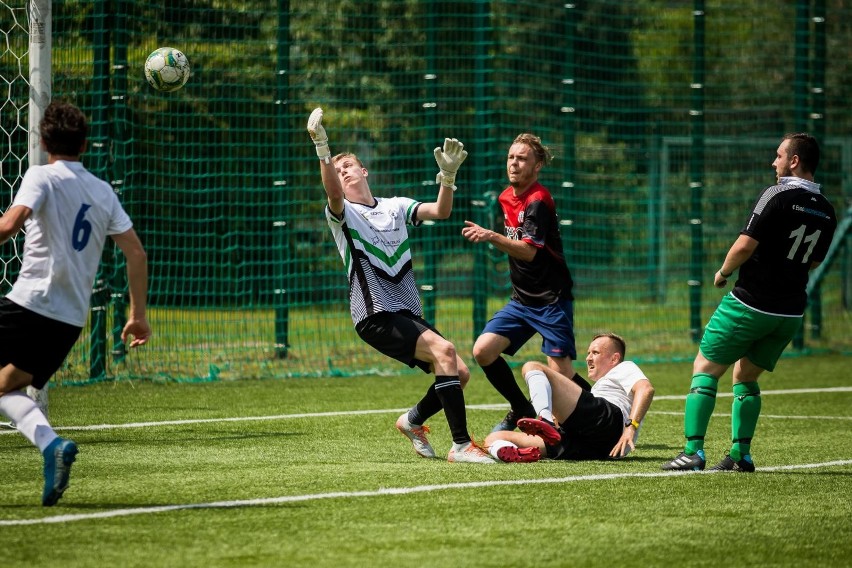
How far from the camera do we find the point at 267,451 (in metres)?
8.29

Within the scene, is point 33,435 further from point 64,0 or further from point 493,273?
point 493,273

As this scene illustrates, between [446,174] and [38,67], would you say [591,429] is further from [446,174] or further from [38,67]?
[38,67]

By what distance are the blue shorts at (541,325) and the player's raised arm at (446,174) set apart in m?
0.81

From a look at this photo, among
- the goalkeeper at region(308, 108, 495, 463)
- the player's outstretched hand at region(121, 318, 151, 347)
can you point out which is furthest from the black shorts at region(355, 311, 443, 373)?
the player's outstretched hand at region(121, 318, 151, 347)

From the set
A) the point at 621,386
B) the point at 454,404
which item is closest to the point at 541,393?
the point at 454,404

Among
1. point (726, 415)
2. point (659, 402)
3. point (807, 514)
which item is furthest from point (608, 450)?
point (659, 402)

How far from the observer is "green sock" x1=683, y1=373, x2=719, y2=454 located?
25.0 feet

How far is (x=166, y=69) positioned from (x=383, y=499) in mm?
4824

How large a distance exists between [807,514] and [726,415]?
448 centimetres

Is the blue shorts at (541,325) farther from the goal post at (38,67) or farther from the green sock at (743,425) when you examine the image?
the goal post at (38,67)

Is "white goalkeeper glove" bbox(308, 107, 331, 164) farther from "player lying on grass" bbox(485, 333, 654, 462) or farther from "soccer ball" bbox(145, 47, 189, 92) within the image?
"soccer ball" bbox(145, 47, 189, 92)

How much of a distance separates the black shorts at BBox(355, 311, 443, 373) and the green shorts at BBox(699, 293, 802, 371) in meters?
1.68

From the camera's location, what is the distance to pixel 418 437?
8.25 m

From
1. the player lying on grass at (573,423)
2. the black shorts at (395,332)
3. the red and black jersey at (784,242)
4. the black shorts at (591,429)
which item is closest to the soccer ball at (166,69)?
the black shorts at (395,332)
